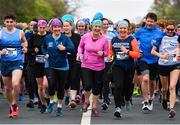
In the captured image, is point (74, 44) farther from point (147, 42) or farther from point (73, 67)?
point (147, 42)

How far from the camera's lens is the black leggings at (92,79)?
1230 centimetres

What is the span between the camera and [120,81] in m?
12.2

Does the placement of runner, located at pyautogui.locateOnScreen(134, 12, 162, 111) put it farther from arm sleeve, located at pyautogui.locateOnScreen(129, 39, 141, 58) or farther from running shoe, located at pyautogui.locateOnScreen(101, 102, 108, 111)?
arm sleeve, located at pyautogui.locateOnScreen(129, 39, 141, 58)

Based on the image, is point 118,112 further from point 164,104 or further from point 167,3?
point 167,3

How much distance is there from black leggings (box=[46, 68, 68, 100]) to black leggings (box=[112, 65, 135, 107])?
1.01 m

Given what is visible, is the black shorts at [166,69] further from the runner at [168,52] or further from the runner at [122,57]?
the runner at [122,57]

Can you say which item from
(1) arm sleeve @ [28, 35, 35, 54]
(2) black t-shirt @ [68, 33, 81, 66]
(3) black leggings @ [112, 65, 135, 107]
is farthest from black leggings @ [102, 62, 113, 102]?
(1) arm sleeve @ [28, 35, 35, 54]

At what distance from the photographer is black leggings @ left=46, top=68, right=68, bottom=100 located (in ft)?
40.0

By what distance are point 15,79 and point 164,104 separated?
349 cm

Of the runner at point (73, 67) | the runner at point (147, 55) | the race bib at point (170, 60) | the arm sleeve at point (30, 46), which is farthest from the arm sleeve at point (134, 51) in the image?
the arm sleeve at point (30, 46)

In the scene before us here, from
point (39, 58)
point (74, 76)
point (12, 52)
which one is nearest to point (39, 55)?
point (39, 58)

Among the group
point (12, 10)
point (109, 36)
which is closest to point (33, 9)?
point (12, 10)

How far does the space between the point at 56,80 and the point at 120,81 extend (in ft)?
4.11

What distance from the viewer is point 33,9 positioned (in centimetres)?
9350
